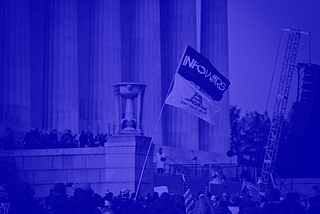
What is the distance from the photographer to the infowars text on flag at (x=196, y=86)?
43656 millimetres

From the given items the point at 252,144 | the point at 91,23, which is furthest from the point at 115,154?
the point at 252,144

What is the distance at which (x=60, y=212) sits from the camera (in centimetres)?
3027

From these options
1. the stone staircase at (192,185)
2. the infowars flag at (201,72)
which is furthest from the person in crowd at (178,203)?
the stone staircase at (192,185)

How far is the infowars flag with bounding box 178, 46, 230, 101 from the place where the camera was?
43.5m

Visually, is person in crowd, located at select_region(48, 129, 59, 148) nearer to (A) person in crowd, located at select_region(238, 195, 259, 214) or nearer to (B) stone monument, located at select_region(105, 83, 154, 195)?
(B) stone monument, located at select_region(105, 83, 154, 195)

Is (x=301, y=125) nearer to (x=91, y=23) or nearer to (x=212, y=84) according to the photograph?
(x=91, y=23)

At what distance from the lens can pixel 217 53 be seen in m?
93.2

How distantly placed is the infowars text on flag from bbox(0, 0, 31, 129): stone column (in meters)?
31.2

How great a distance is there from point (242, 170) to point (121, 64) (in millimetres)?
15391

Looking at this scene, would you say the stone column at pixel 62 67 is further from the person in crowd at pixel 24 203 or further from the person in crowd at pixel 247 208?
the person in crowd at pixel 24 203

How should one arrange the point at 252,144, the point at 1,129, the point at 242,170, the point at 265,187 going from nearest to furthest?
the point at 1,129 < the point at 265,187 < the point at 242,170 < the point at 252,144

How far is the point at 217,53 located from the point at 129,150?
4299cm

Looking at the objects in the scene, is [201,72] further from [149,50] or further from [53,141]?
[149,50]

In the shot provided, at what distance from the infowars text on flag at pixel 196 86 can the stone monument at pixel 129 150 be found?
7099mm
